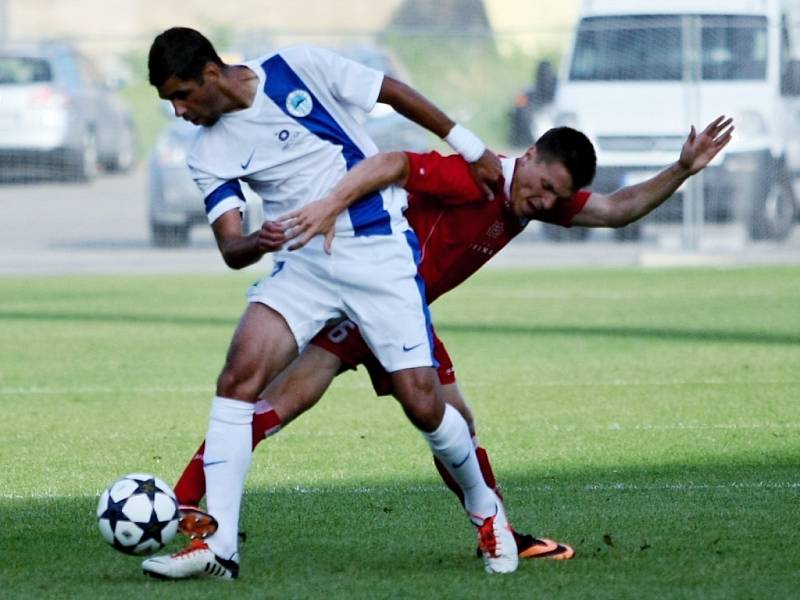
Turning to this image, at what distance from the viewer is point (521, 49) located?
3039 centimetres

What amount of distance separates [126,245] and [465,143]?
653 inches

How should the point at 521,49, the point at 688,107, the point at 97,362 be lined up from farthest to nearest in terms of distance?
the point at 521,49 < the point at 688,107 < the point at 97,362

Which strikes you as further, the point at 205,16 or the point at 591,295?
the point at 205,16

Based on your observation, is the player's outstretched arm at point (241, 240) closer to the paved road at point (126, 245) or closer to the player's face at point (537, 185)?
the player's face at point (537, 185)

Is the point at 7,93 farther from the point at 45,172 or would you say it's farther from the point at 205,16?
the point at 205,16

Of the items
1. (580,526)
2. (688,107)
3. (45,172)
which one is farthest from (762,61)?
(580,526)

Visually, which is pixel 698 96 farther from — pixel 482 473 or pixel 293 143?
pixel 293 143

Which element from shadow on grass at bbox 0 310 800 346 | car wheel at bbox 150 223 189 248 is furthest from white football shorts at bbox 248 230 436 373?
car wheel at bbox 150 223 189 248

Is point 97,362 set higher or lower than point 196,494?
lower

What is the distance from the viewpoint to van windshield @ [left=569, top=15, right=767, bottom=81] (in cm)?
2052

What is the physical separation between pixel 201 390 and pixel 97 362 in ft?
5.56

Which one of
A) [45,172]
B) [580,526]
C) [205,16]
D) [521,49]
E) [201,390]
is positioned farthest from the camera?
[205,16]

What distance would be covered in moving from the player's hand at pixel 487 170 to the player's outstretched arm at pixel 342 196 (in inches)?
9.7

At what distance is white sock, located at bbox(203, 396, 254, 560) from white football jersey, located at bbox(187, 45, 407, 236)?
67cm
